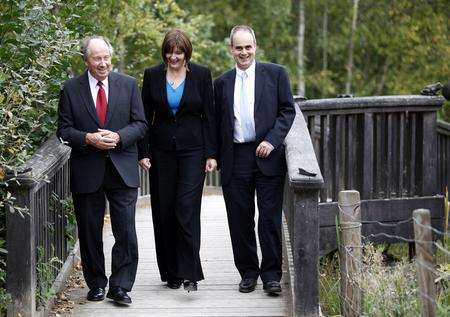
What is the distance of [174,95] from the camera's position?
27.0ft

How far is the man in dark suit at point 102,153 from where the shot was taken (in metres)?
7.87

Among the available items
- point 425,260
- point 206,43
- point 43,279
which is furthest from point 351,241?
point 206,43

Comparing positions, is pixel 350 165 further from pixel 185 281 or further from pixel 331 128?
pixel 185 281

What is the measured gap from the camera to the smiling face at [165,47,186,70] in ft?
26.4

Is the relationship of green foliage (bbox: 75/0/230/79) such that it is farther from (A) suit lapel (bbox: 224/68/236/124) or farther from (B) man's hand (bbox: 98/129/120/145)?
(B) man's hand (bbox: 98/129/120/145)

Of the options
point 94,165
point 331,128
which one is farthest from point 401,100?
point 94,165

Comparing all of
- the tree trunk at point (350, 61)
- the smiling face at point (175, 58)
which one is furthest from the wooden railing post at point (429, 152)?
the tree trunk at point (350, 61)

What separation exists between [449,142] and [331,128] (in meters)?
1.52

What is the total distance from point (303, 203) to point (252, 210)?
116cm

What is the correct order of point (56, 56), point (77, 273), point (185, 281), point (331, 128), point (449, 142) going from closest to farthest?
point (56, 56) → point (185, 281) → point (77, 273) → point (331, 128) → point (449, 142)

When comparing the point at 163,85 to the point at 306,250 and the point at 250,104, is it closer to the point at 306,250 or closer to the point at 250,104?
the point at 250,104

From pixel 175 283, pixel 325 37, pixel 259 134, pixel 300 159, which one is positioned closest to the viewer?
pixel 300 159

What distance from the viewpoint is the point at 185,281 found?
8.48 meters

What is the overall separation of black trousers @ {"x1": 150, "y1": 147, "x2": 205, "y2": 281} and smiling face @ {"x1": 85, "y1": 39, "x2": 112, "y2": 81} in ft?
2.45
